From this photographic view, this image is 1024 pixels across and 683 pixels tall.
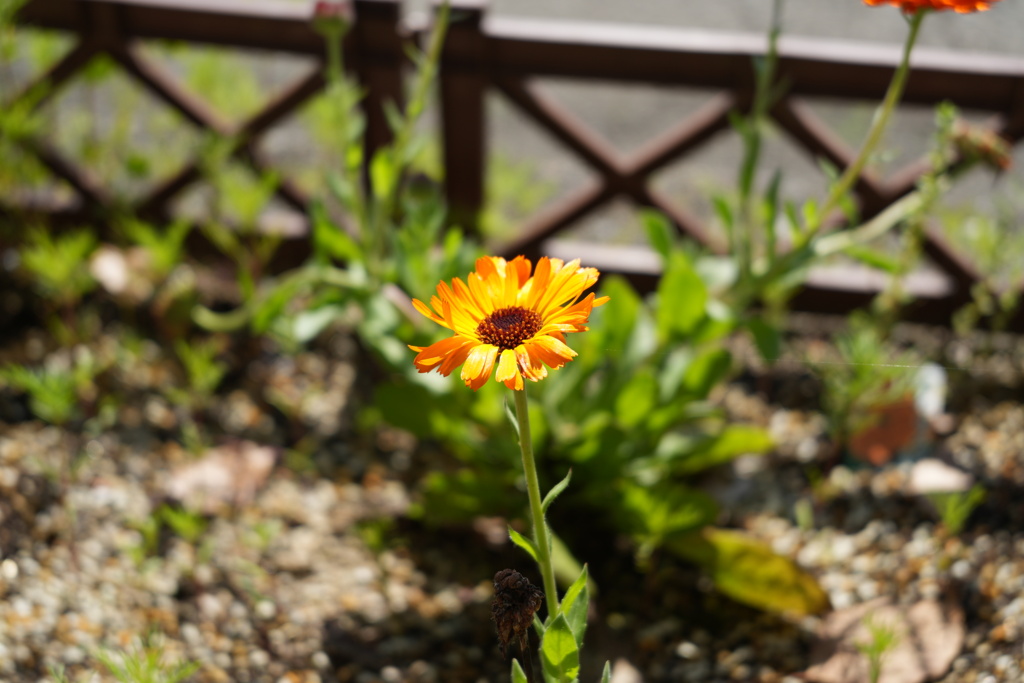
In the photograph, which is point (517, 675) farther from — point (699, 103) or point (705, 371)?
point (699, 103)

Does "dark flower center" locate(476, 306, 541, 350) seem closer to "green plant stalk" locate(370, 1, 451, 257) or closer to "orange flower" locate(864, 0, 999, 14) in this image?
"orange flower" locate(864, 0, 999, 14)

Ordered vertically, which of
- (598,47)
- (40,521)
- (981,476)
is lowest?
(40,521)

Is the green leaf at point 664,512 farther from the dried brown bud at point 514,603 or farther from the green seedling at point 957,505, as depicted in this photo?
the dried brown bud at point 514,603

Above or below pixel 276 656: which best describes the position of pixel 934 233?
above

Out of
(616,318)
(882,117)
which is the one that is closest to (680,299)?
(616,318)

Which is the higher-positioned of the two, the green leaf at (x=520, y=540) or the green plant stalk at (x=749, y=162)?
the green plant stalk at (x=749, y=162)

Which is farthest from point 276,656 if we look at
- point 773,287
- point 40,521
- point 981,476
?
point 981,476

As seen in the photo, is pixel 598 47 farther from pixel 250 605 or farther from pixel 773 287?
pixel 250 605

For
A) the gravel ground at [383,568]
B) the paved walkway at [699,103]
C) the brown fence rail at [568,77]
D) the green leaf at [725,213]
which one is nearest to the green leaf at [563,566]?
the gravel ground at [383,568]
